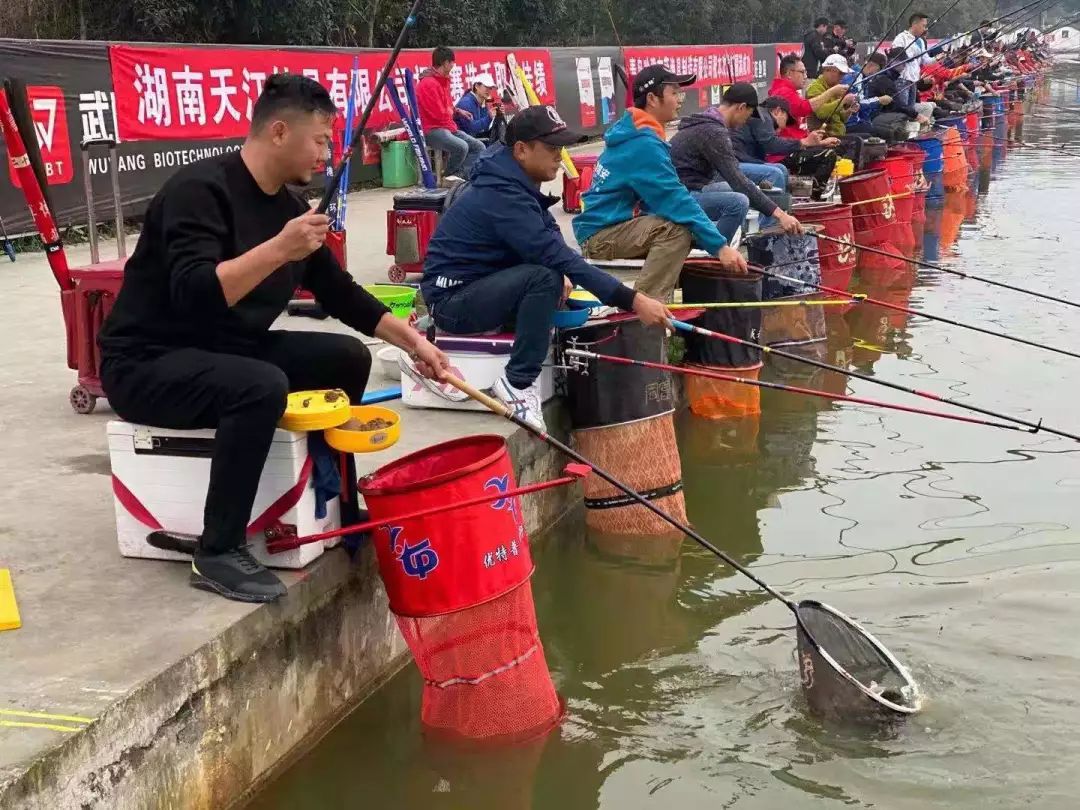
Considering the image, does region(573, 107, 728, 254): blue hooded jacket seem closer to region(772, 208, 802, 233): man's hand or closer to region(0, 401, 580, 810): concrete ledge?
region(772, 208, 802, 233): man's hand

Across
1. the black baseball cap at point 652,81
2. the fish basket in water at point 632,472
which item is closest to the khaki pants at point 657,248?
the black baseball cap at point 652,81

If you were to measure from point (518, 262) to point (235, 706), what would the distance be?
273cm

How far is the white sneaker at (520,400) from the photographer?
18.1ft

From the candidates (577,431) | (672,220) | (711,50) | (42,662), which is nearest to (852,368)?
(672,220)

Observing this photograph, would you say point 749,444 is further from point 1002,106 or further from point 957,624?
point 1002,106

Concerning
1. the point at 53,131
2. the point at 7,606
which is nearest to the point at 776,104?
the point at 53,131

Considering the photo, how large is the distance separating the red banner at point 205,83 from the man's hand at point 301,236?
675 centimetres

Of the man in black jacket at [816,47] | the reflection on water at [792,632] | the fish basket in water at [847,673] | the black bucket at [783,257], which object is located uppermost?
the man in black jacket at [816,47]

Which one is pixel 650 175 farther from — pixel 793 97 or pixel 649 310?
pixel 793 97

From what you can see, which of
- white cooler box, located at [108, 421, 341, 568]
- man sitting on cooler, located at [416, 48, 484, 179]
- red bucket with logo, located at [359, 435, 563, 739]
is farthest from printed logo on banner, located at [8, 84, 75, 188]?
red bucket with logo, located at [359, 435, 563, 739]

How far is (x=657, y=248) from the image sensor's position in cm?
700

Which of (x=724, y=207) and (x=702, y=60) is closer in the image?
(x=724, y=207)

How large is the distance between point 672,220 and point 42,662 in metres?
4.53

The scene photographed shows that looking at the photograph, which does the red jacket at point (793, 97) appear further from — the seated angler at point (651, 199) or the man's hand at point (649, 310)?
the man's hand at point (649, 310)
